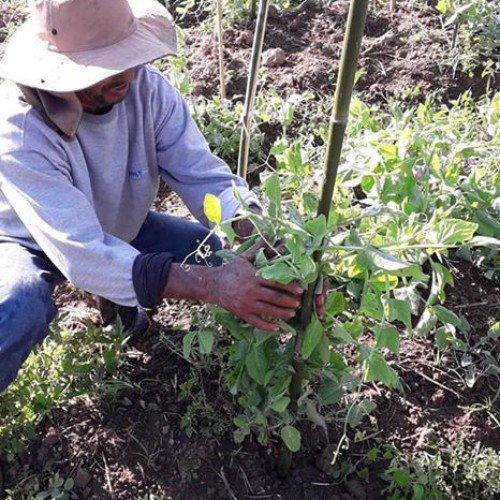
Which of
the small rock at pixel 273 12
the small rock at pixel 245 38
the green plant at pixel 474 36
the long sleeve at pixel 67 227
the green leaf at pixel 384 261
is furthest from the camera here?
the small rock at pixel 273 12

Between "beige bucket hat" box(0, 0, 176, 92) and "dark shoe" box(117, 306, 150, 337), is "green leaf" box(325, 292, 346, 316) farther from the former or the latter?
"dark shoe" box(117, 306, 150, 337)

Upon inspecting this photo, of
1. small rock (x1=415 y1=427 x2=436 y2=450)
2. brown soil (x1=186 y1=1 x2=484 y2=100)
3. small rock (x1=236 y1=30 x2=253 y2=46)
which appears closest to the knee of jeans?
small rock (x1=415 y1=427 x2=436 y2=450)

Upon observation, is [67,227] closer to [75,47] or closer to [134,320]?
[75,47]

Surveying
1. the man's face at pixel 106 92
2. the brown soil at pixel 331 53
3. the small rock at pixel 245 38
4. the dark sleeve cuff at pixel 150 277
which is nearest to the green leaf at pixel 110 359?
the dark sleeve cuff at pixel 150 277

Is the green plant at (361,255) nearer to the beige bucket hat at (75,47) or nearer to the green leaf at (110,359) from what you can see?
the green leaf at (110,359)

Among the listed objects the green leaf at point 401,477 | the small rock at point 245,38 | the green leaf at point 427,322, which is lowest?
the green leaf at point 401,477

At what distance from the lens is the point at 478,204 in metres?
2.01

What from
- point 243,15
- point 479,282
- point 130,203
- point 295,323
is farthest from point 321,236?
point 243,15

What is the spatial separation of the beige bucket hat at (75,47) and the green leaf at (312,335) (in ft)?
2.10

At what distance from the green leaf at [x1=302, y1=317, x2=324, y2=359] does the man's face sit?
2.24 feet

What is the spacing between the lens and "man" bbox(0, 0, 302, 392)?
5.06 feet

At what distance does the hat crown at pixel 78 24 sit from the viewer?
1567mm

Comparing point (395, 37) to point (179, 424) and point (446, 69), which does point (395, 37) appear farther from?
point (179, 424)

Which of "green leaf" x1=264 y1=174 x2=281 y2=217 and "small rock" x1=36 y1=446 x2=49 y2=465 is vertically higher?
"green leaf" x1=264 y1=174 x2=281 y2=217
